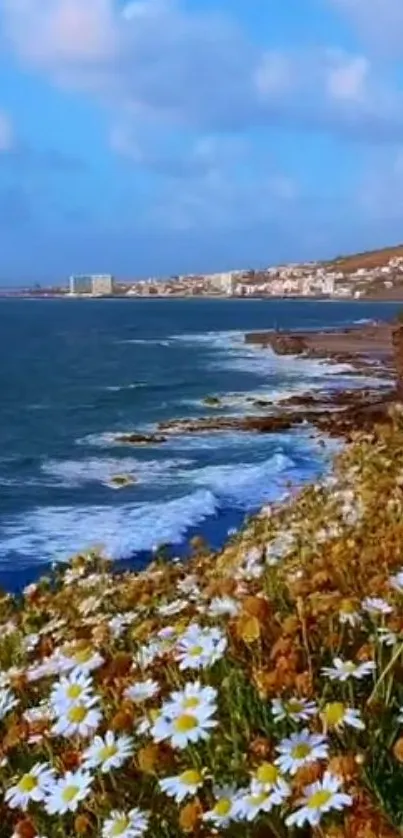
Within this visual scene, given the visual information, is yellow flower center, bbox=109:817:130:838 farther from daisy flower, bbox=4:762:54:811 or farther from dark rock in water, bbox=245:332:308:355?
dark rock in water, bbox=245:332:308:355

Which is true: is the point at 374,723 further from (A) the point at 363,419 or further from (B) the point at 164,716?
(A) the point at 363,419

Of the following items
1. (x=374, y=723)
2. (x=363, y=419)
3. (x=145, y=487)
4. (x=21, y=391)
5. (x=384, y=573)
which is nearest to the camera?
(x=374, y=723)

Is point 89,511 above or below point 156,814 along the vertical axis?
below

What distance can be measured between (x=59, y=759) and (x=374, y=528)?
2.08 meters

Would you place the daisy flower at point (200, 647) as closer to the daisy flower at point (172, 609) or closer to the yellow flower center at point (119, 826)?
the yellow flower center at point (119, 826)

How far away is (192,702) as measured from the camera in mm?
2141

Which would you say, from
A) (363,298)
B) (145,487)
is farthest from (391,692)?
(363,298)

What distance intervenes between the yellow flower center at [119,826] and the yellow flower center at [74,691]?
0.38 meters

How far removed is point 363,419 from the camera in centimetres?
3180

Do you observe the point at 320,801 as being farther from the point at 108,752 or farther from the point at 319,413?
the point at 319,413

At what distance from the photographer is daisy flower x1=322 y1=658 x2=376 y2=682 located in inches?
83.3

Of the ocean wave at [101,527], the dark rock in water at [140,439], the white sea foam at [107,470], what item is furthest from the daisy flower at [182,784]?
the dark rock in water at [140,439]

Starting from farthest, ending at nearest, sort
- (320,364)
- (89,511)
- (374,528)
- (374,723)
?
(320,364) < (89,511) < (374,528) < (374,723)

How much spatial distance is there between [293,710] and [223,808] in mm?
245
